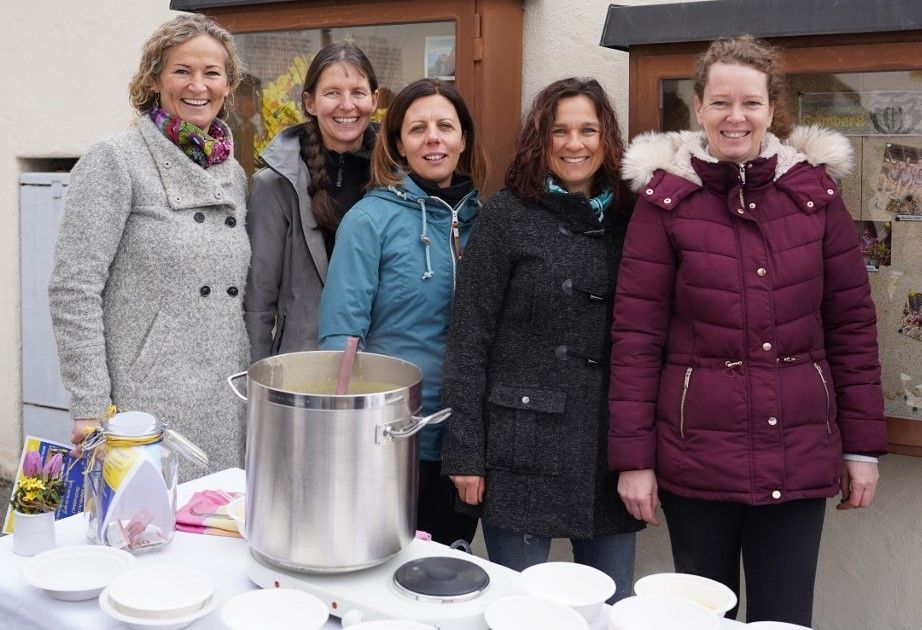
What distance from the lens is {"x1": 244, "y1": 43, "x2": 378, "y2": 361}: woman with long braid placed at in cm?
281

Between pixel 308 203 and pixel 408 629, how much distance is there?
5.44 ft

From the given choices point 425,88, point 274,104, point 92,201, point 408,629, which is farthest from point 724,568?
point 274,104

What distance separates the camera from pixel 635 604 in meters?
1.48

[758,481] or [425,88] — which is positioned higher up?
[425,88]

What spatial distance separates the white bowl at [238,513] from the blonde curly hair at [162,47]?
1.27m

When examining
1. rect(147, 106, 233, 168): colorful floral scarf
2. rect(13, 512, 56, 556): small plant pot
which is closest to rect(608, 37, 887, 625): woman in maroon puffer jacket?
rect(147, 106, 233, 168): colorful floral scarf

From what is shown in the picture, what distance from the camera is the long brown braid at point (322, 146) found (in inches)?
111

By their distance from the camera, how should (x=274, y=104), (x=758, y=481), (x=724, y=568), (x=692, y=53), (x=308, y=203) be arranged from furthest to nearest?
(x=274, y=104), (x=308, y=203), (x=692, y=53), (x=724, y=568), (x=758, y=481)

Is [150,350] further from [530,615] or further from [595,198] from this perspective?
[530,615]

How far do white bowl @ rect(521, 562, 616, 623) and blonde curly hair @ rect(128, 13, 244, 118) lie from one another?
177 cm

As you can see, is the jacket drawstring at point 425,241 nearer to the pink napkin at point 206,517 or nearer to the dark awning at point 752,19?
the dark awning at point 752,19

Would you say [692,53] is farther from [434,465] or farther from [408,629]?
[408,629]

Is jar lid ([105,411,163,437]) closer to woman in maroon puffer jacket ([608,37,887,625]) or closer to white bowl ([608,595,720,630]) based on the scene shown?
white bowl ([608,595,720,630])

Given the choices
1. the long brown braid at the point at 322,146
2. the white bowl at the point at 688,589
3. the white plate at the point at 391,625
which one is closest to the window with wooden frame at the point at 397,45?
the long brown braid at the point at 322,146
